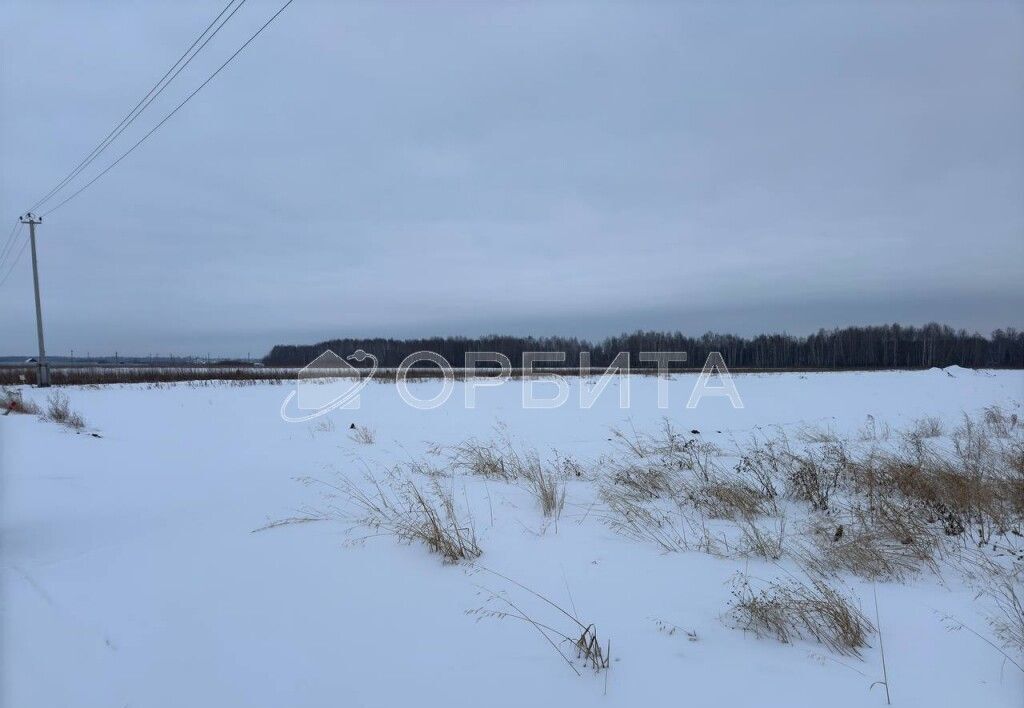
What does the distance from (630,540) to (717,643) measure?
144cm

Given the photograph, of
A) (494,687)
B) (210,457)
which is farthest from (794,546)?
(210,457)

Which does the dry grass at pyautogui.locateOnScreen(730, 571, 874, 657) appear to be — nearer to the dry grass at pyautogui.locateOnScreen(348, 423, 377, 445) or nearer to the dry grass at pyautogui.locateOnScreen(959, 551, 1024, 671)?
the dry grass at pyautogui.locateOnScreen(959, 551, 1024, 671)

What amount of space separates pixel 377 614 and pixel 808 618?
2.30 meters

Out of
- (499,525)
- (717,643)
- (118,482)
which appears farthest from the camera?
(118,482)

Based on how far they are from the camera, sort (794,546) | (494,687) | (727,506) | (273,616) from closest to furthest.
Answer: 1. (494,687)
2. (273,616)
3. (794,546)
4. (727,506)

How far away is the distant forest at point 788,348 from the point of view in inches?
2793

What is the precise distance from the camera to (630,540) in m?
3.88

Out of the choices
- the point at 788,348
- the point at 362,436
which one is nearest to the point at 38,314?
the point at 362,436

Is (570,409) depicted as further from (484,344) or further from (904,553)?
(484,344)

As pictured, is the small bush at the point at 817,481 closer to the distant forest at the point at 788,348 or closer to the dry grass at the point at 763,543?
the dry grass at the point at 763,543

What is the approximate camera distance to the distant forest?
70938 mm

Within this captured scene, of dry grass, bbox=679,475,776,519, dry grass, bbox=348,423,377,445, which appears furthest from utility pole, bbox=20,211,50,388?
dry grass, bbox=679,475,776,519

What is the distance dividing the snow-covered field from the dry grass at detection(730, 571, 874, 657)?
3.1 inches

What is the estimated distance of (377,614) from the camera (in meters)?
2.73
